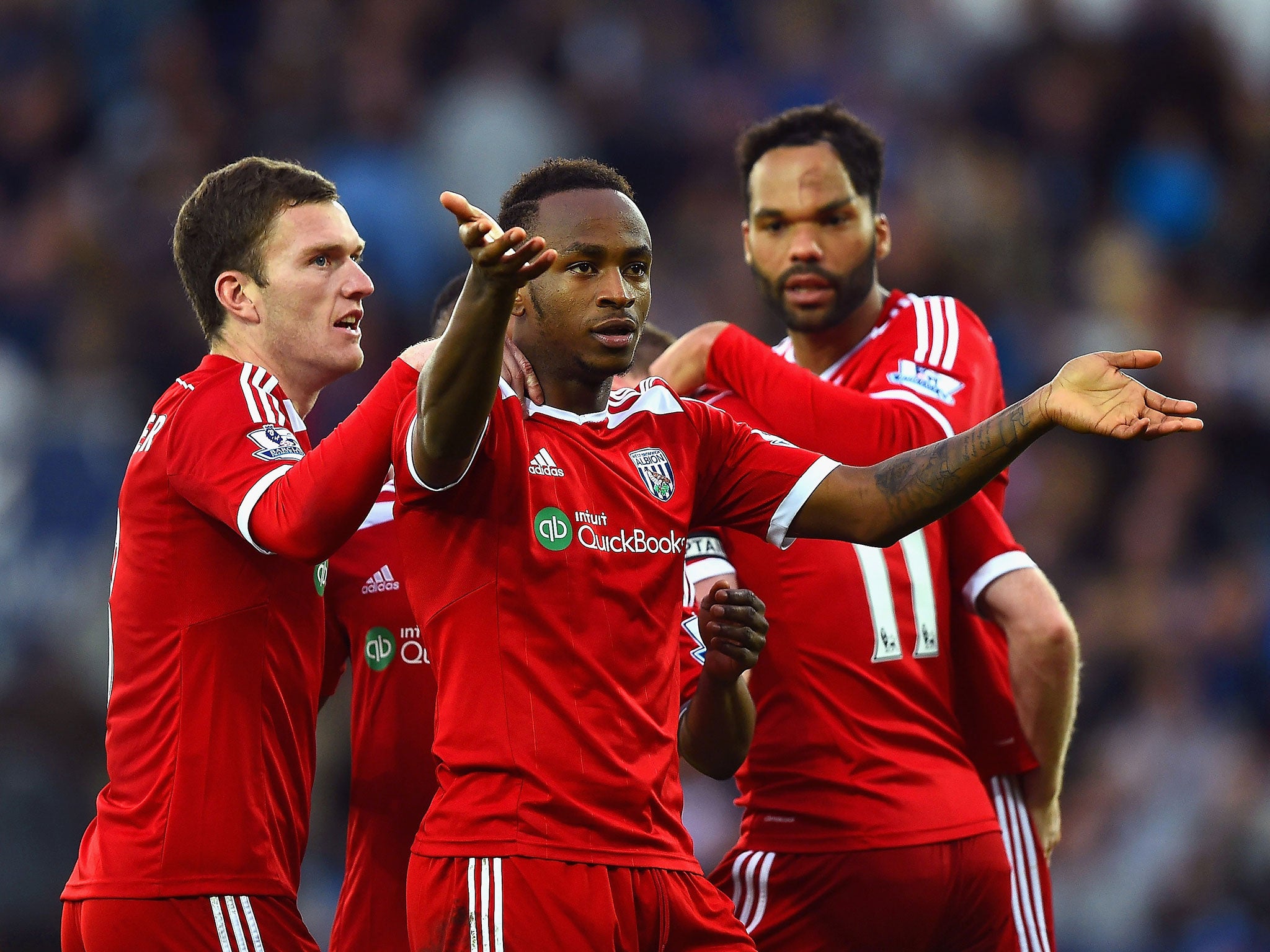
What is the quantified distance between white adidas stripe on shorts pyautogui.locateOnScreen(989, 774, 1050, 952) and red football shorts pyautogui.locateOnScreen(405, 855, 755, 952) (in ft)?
4.93

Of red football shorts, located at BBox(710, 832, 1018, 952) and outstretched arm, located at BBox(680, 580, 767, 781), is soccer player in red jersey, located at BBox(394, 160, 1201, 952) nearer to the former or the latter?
outstretched arm, located at BBox(680, 580, 767, 781)

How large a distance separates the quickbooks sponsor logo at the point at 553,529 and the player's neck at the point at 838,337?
168 cm

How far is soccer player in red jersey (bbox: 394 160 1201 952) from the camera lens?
295 cm

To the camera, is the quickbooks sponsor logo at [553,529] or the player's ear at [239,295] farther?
the player's ear at [239,295]

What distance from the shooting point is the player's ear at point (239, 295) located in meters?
3.83

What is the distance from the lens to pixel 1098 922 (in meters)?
8.09

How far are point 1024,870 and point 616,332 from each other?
2068 millimetres

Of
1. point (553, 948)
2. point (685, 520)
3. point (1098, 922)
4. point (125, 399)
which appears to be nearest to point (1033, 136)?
point (1098, 922)

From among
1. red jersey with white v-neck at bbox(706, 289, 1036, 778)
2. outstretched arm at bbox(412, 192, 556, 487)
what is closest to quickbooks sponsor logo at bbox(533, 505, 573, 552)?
outstretched arm at bbox(412, 192, 556, 487)

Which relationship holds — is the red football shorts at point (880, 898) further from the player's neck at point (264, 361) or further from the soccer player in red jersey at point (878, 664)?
the player's neck at point (264, 361)

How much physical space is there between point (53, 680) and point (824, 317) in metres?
4.93

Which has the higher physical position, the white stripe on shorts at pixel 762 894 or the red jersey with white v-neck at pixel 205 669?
the red jersey with white v-neck at pixel 205 669

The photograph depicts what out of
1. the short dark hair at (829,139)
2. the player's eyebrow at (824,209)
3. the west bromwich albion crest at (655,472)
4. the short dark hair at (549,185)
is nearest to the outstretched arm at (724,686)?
the west bromwich albion crest at (655,472)

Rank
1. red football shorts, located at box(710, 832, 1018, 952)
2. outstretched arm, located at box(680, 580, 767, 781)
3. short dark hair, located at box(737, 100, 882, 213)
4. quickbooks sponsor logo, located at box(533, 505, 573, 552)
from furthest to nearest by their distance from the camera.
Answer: short dark hair, located at box(737, 100, 882, 213)
red football shorts, located at box(710, 832, 1018, 952)
outstretched arm, located at box(680, 580, 767, 781)
quickbooks sponsor logo, located at box(533, 505, 573, 552)
